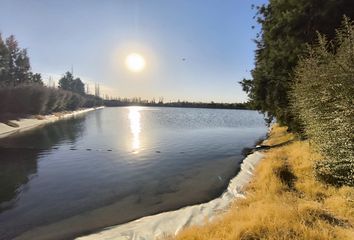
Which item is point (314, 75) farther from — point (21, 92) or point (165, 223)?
point (21, 92)

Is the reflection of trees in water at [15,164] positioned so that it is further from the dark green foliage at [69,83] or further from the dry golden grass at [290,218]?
the dark green foliage at [69,83]

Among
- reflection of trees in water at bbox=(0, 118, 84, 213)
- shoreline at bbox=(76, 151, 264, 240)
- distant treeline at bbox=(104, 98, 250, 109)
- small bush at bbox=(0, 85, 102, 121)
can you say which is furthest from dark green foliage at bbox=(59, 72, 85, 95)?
shoreline at bbox=(76, 151, 264, 240)

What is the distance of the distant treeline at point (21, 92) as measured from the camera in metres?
48.8

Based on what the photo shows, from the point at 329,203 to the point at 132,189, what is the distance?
7.41m

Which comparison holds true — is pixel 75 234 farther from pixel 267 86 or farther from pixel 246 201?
pixel 267 86

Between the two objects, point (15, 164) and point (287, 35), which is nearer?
point (287, 35)

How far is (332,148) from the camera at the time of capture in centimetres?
834

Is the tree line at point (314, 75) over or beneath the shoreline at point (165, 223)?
over

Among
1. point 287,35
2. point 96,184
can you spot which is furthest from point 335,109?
point 96,184

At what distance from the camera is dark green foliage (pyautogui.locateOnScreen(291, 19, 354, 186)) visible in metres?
6.73

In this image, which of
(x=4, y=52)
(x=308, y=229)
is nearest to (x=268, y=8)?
(x=308, y=229)

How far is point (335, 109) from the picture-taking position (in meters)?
7.77

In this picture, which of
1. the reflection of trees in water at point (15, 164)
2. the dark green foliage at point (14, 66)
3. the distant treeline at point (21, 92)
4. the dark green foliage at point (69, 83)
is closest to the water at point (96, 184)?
the reflection of trees in water at point (15, 164)

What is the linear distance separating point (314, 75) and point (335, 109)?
1.98 metres
